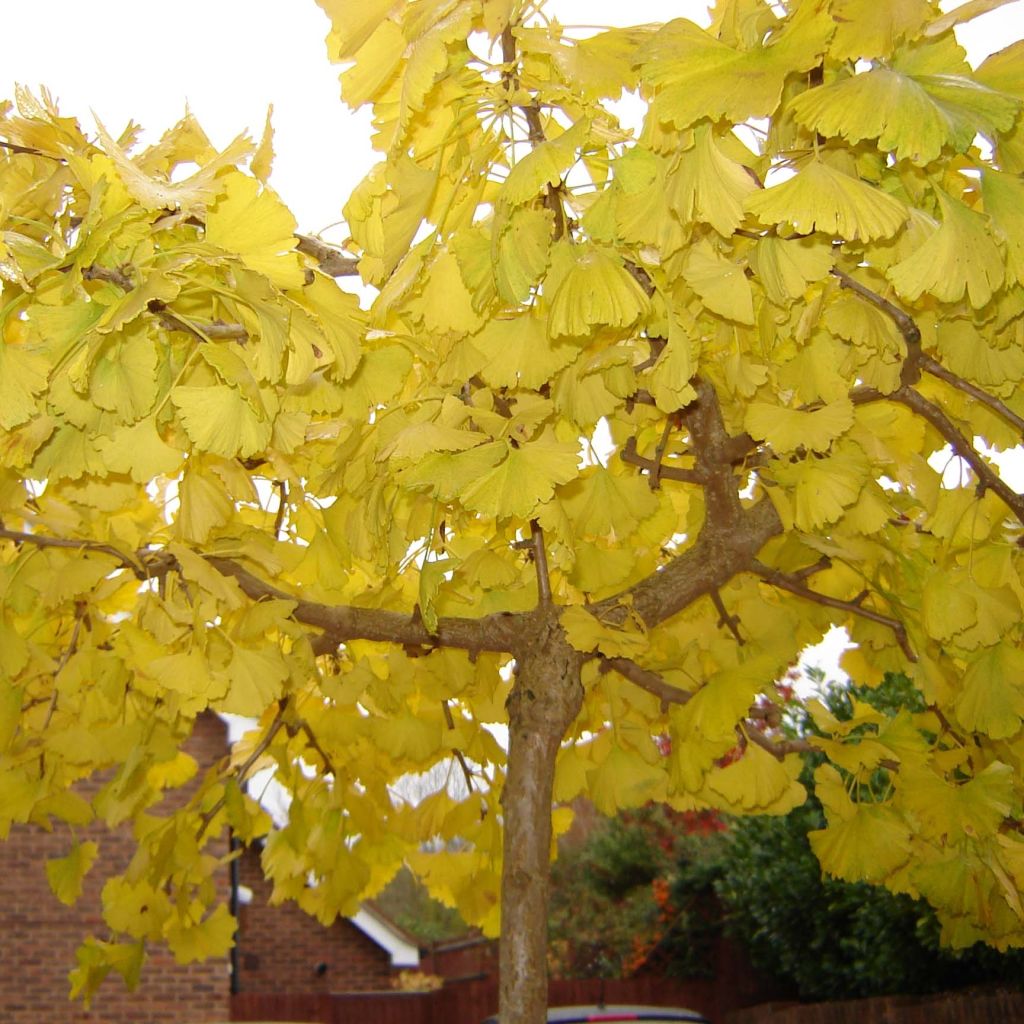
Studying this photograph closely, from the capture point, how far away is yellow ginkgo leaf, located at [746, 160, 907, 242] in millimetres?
1481

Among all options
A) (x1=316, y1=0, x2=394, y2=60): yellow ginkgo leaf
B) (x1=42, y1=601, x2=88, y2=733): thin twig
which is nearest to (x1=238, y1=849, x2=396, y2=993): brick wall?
(x1=42, y1=601, x2=88, y2=733): thin twig

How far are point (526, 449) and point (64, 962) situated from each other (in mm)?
9085

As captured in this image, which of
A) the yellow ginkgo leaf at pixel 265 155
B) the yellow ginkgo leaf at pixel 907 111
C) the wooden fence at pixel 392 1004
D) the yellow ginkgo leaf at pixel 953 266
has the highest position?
the yellow ginkgo leaf at pixel 265 155

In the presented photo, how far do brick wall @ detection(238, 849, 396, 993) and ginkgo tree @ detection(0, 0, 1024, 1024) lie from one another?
37.9 feet

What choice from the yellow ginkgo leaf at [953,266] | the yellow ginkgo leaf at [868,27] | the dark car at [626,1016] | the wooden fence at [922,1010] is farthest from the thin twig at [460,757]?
the wooden fence at [922,1010]

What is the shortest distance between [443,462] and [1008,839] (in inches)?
62.1

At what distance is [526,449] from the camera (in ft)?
6.30

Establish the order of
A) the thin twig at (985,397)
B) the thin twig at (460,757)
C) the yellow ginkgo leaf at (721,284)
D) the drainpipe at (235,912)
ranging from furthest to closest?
the drainpipe at (235,912)
the thin twig at (460,757)
the thin twig at (985,397)
the yellow ginkgo leaf at (721,284)

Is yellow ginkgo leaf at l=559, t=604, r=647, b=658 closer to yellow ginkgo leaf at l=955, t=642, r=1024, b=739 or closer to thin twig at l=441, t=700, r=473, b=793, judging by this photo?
yellow ginkgo leaf at l=955, t=642, r=1024, b=739

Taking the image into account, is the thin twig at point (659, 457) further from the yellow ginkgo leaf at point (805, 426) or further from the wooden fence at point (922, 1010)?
the wooden fence at point (922, 1010)

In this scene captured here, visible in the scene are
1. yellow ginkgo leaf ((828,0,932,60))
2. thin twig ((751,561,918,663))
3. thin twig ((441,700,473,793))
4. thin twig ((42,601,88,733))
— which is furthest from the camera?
thin twig ((441,700,473,793))

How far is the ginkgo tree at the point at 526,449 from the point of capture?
157cm

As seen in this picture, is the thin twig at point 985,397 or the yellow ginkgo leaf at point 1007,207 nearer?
the yellow ginkgo leaf at point 1007,207

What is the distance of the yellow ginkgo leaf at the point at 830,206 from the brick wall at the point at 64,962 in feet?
29.0
